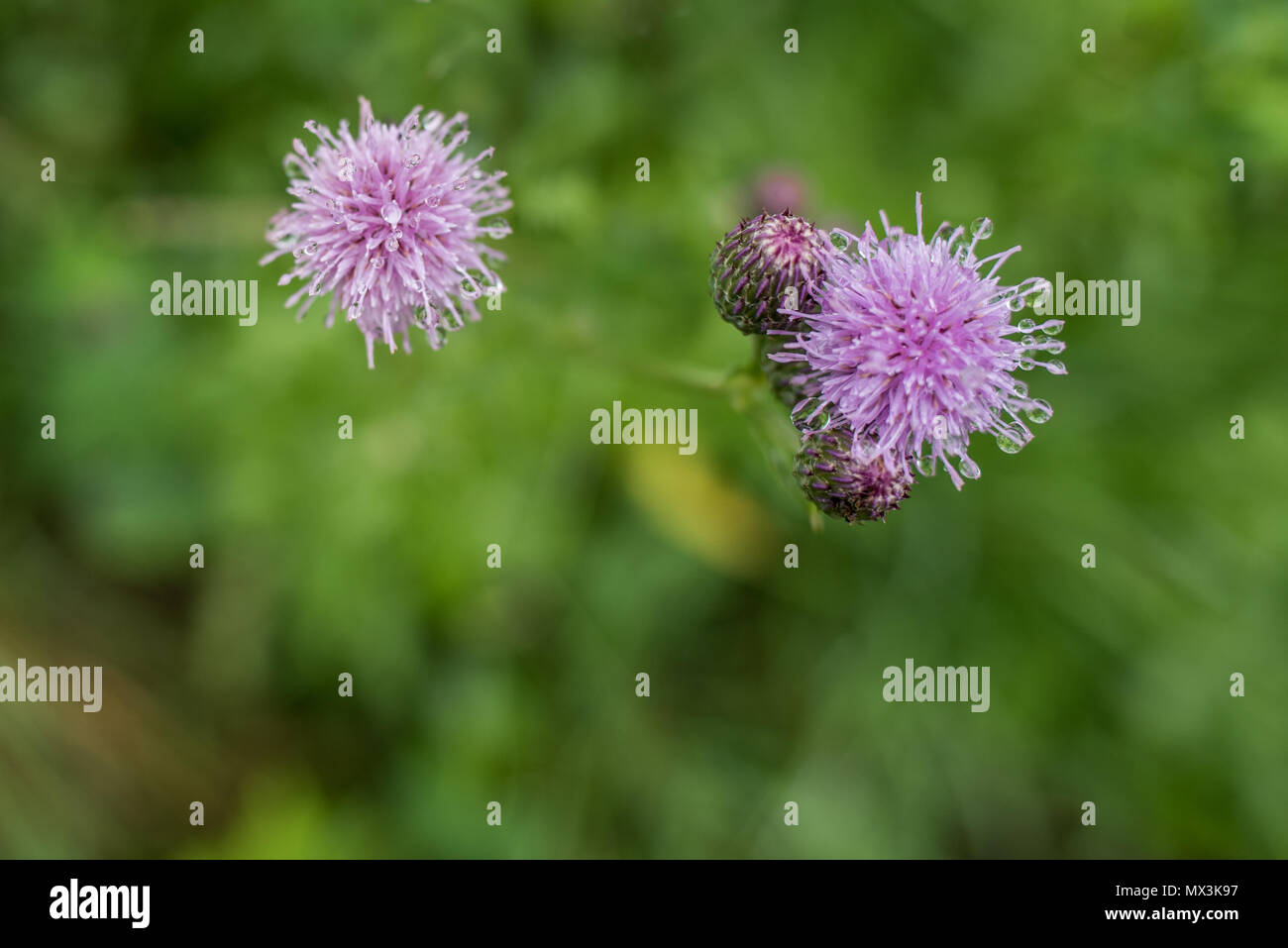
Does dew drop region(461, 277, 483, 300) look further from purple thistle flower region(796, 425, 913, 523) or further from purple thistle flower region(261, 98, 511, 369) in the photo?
purple thistle flower region(796, 425, 913, 523)

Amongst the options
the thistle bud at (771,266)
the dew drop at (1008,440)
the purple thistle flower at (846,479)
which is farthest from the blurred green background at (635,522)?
the dew drop at (1008,440)

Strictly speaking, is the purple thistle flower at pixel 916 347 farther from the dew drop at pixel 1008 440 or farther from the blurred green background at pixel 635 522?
the blurred green background at pixel 635 522

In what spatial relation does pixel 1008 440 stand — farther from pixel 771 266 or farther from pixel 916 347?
pixel 771 266

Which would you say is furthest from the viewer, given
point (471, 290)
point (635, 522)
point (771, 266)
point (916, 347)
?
point (635, 522)

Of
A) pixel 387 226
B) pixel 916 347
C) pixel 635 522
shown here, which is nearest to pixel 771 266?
pixel 916 347

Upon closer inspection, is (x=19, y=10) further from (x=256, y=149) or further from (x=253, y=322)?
(x=253, y=322)
